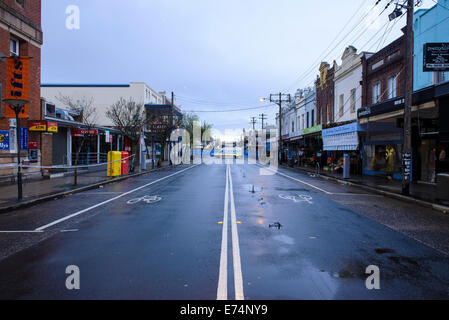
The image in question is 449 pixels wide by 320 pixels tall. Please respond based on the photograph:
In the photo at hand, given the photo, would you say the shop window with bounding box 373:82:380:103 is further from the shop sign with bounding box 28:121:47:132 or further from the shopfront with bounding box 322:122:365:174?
the shop sign with bounding box 28:121:47:132

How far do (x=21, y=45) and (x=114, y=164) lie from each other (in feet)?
27.9

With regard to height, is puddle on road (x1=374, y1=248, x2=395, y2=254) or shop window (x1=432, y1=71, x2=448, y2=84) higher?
shop window (x1=432, y1=71, x2=448, y2=84)

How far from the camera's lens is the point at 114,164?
20.5m

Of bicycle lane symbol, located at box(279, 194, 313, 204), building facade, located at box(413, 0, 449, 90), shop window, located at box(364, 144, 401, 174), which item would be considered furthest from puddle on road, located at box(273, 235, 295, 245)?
shop window, located at box(364, 144, 401, 174)

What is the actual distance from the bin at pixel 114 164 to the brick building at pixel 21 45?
3863mm

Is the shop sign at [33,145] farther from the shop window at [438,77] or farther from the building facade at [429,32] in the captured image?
the shop window at [438,77]

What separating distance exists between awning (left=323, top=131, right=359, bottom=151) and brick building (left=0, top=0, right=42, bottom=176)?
764 inches

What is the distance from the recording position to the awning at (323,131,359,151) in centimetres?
2052

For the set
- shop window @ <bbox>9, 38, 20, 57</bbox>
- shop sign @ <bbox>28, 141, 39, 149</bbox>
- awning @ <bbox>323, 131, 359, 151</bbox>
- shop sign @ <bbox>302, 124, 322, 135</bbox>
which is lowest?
shop sign @ <bbox>28, 141, 39, 149</bbox>

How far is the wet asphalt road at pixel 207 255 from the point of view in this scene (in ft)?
13.1

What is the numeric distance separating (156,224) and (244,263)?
3.18 metres

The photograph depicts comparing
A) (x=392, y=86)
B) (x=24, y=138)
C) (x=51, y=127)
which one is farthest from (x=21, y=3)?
(x=392, y=86)

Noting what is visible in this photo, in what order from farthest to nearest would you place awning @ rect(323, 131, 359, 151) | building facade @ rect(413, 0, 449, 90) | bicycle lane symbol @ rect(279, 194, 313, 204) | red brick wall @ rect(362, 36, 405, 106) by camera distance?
awning @ rect(323, 131, 359, 151) → red brick wall @ rect(362, 36, 405, 106) → building facade @ rect(413, 0, 449, 90) → bicycle lane symbol @ rect(279, 194, 313, 204)

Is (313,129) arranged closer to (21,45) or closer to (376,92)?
(376,92)
